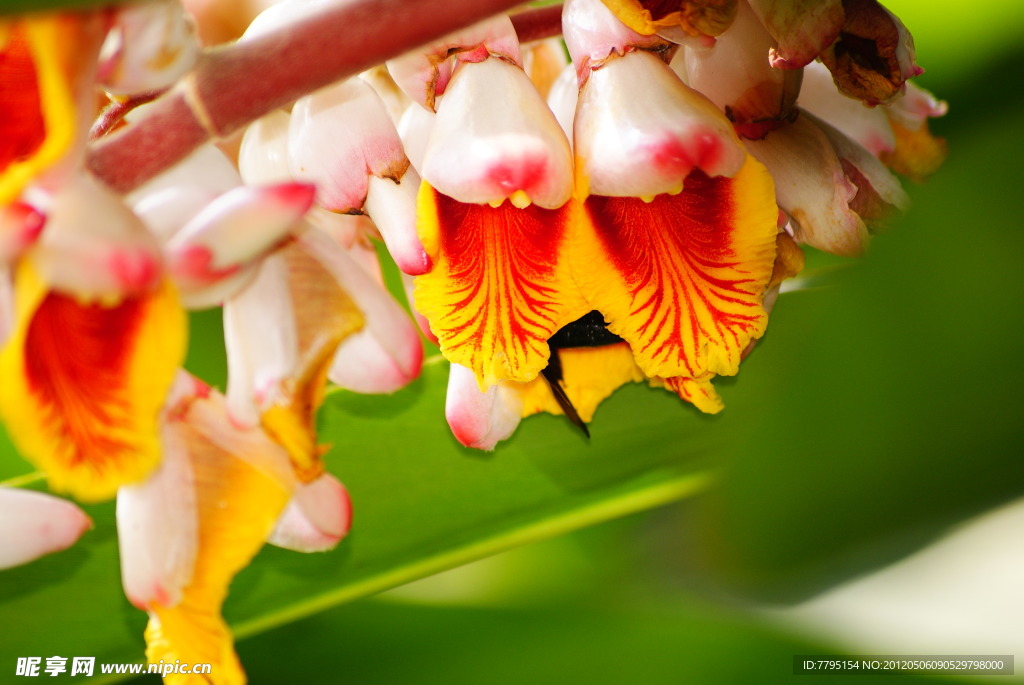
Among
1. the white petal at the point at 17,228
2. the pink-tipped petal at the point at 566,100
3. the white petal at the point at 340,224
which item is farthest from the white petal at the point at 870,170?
the white petal at the point at 17,228

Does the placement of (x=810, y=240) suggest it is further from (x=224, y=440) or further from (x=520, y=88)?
(x=224, y=440)

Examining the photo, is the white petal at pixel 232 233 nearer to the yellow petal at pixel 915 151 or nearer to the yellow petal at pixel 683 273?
the yellow petal at pixel 683 273

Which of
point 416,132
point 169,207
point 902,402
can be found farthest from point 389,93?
point 902,402

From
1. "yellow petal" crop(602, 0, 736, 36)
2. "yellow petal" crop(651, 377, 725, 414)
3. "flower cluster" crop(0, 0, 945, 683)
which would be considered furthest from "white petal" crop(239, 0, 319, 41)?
"yellow petal" crop(651, 377, 725, 414)

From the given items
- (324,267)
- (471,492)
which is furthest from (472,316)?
(471,492)

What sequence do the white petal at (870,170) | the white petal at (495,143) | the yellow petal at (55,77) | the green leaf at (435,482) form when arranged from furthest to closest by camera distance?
the green leaf at (435,482), the white petal at (870,170), the white petal at (495,143), the yellow petal at (55,77)

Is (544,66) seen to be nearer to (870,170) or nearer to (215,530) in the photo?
(870,170)
